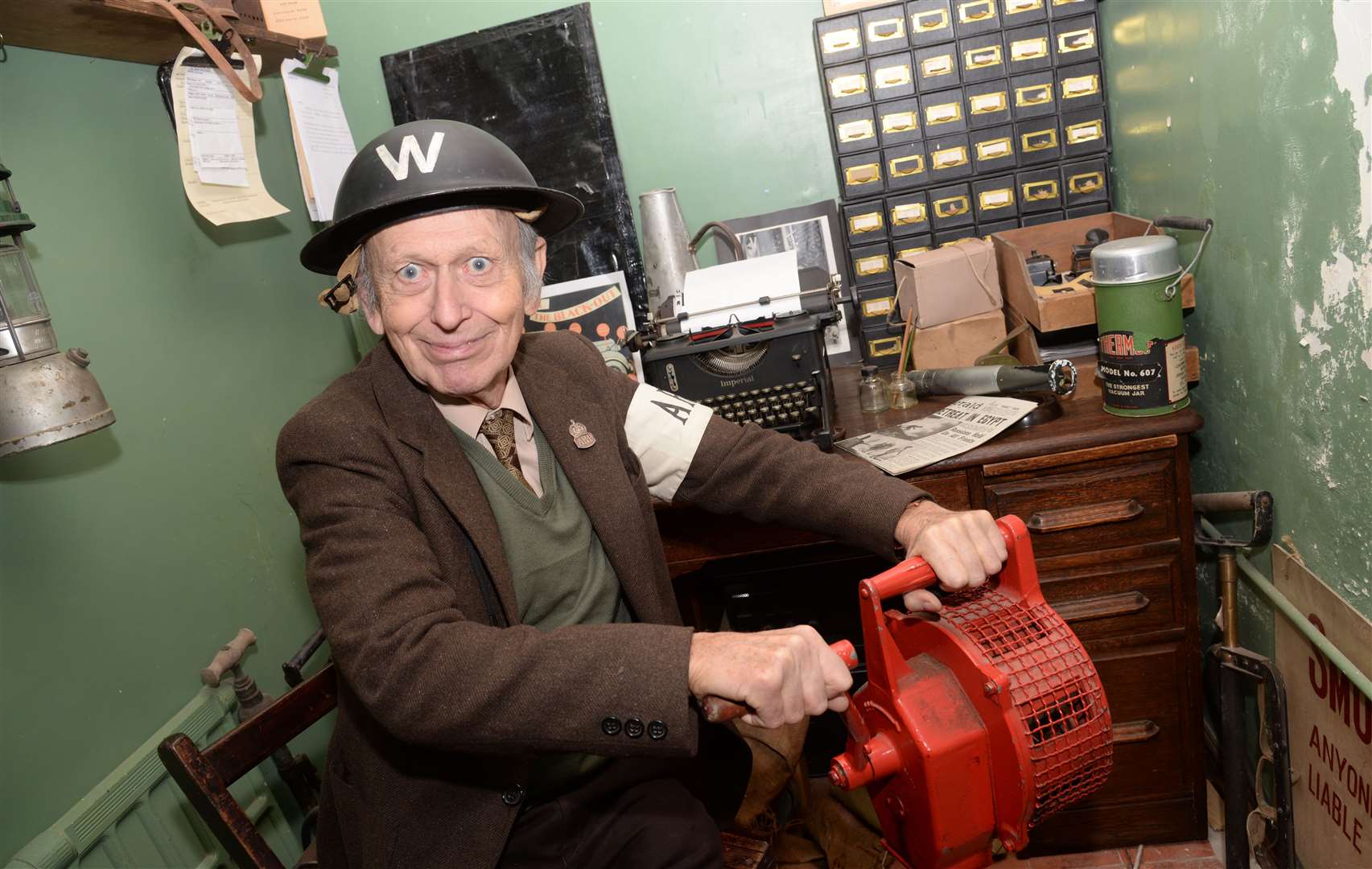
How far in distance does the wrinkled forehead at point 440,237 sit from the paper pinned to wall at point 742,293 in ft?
2.55

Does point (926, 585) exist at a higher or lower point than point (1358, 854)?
higher

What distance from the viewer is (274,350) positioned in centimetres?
242

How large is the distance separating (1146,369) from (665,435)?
1.00m

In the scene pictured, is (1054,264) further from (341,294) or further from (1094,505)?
(341,294)

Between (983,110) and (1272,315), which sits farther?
(983,110)

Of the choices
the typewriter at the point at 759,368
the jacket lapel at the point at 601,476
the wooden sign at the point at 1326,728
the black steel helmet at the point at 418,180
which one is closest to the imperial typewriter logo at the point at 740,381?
the typewriter at the point at 759,368

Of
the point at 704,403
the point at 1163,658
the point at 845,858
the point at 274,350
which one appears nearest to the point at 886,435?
the point at 704,403

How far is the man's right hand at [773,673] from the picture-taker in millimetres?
1054

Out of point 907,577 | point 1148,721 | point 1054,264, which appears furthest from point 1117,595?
point 907,577

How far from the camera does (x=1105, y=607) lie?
1952mm

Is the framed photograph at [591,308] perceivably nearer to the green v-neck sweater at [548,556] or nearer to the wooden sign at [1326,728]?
the green v-neck sweater at [548,556]

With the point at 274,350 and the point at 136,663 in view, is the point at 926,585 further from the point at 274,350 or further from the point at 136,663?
the point at 274,350

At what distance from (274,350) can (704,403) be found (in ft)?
3.88

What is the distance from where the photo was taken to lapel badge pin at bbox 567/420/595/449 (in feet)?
5.01
